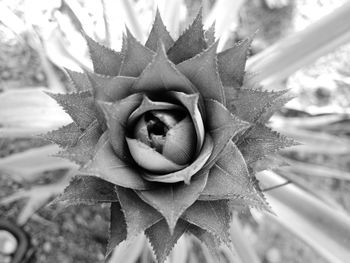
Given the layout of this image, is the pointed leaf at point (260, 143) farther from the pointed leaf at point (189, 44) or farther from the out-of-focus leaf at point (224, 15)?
the out-of-focus leaf at point (224, 15)

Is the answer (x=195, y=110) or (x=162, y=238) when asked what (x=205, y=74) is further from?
(x=162, y=238)

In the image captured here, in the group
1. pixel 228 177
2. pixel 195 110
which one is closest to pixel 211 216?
pixel 228 177

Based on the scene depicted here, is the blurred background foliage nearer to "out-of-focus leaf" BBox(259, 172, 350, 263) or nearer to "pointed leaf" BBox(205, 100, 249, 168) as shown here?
"out-of-focus leaf" BBox(259, 172, 350, 263)

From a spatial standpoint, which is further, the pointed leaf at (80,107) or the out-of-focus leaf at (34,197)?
the out-of-focus leaf at (34,197)

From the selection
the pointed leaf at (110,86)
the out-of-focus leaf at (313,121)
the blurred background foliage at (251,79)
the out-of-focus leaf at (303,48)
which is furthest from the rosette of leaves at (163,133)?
the out-of-focus leaf at (313,121)

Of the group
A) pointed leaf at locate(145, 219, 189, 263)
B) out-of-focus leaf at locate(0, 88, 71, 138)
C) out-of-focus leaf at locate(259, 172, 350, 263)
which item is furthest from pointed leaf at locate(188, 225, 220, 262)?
out-of-focus leaf at locate(0, 88, 71, 138)

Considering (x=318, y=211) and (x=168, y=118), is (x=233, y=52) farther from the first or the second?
(x=318, y=211)
